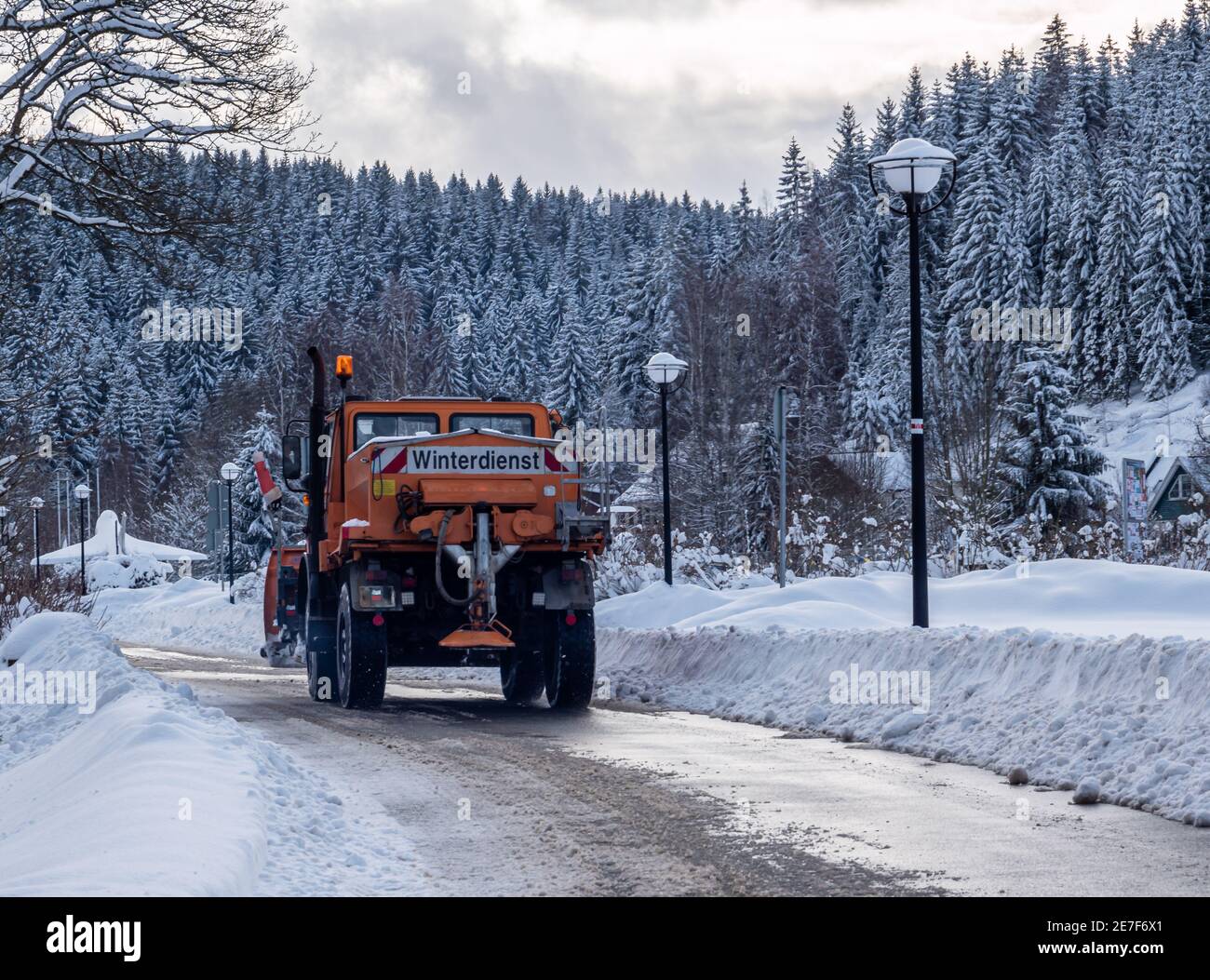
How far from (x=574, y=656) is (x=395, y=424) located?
3.52 metres

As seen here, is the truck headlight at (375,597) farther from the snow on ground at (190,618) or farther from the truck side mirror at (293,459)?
the snow on ground at (190,618)

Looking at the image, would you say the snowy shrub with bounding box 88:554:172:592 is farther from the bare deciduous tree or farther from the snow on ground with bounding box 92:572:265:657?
the bare deciduous tree

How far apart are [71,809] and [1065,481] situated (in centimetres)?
3420

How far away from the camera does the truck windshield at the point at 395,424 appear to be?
16625 mm

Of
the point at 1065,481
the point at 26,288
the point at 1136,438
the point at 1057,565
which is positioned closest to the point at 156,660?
the point at 26,288

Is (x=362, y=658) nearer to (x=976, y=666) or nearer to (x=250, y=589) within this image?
(x=976, y=666)

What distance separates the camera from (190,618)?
43.2 metres

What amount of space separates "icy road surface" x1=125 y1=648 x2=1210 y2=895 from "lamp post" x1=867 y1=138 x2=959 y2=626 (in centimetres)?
254

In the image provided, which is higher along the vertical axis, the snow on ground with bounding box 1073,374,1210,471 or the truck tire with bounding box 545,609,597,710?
the snow on ground with bounding box 1073,374,1210,471

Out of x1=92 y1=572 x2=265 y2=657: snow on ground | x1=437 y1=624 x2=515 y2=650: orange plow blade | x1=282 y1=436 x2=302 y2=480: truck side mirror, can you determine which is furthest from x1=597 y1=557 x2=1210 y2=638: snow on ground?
x1=92 y1=572 x2=265 y2=657: snow on ground

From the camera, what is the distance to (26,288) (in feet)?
65.6

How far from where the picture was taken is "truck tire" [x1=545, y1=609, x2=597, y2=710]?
15156 millimetres

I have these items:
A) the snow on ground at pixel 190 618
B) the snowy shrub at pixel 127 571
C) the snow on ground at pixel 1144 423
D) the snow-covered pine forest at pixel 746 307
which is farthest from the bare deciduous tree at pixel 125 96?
the snow on ground at pixel 1144 423

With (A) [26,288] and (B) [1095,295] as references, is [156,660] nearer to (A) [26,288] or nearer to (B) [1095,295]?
(A) [26,288]
